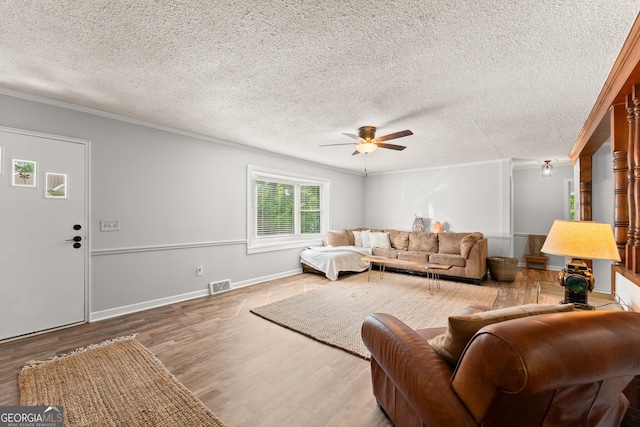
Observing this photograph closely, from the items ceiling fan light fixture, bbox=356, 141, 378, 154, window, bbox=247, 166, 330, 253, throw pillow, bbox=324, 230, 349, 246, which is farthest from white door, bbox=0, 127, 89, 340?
throw pillow, bbox=324, 230, 349, 246

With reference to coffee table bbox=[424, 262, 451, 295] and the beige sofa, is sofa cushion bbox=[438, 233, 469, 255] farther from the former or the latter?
coffee table bbox=[424, 262, 451, 295]

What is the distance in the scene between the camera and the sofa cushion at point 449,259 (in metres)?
5.03

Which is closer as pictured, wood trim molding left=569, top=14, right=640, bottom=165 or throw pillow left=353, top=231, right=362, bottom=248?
wood trim molding left=569, top=14, right=640, bottom=165

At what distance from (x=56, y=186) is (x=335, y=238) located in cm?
466

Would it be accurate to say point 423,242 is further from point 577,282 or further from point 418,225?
point 577,282

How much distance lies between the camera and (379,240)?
6266 mm

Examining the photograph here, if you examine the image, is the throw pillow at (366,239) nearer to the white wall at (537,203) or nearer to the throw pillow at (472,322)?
the white wall at (537,203)

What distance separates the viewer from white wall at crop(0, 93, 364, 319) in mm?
3172

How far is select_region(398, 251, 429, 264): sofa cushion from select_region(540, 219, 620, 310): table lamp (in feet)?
Answer: 11.1

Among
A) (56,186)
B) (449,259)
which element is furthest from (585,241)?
(56,186)

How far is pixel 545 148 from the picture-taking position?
15.6 feet

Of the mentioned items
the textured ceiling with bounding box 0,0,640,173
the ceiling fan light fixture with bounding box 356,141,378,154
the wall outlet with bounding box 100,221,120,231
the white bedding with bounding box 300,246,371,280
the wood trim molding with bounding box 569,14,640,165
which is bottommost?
the white bedding with bounding box 300,246,371,280

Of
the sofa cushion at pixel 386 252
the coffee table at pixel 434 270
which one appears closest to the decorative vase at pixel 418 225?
the sofa cushion at pixel 386 252

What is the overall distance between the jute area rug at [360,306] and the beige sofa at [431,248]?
0.30 meters
